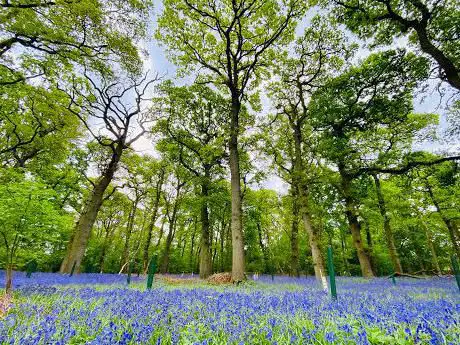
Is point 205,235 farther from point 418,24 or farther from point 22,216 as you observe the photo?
point 418,24

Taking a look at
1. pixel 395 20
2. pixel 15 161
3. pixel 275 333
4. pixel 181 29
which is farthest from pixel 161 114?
pixel 275 333

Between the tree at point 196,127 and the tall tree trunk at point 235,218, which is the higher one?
the tree at point 196,127

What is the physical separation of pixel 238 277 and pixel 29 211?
28.9ft

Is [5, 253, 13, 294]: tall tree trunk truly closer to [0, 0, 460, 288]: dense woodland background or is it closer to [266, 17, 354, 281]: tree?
[0, 0, 460, 288]: dense woodland background

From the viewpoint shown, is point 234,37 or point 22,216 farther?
point 234,37

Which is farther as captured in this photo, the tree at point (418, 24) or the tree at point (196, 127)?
the tree at point (196, 127)

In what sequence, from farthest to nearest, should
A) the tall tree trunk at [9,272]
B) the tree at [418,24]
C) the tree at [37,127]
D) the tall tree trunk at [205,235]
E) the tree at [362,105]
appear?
the tall tree trunk at [205,235] → the tree at [37,127] → the tree at [362,105] → the tree at [418,24] → the tall tree trunk at [9,272]

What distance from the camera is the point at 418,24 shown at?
368 inches

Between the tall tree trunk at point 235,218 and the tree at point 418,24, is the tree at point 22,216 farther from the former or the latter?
the tree at point 418,24

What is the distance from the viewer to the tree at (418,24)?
888 cm

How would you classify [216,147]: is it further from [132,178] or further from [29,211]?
[132,178]

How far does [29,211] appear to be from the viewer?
6.55m

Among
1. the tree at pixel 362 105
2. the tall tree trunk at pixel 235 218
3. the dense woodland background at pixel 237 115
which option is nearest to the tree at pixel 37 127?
the dense woodland background at pixel 237 115

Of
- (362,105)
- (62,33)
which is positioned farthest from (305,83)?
(62,33)
